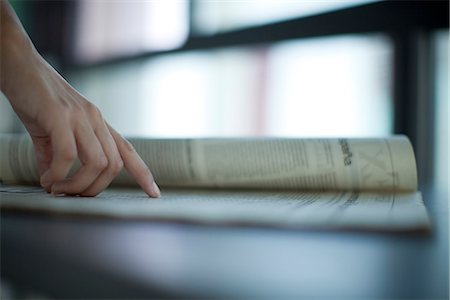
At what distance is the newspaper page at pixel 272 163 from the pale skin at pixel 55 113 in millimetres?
156

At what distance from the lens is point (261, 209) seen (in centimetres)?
38

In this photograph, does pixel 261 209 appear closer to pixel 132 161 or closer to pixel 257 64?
pixel 132 161

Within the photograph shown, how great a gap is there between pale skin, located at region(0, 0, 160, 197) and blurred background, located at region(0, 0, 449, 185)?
2.51 ft

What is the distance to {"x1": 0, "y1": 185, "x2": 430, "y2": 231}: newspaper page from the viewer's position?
32 cm

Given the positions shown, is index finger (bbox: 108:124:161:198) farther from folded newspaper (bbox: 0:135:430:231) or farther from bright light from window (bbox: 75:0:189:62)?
bright light from window (bbox: 75:0:189:62)

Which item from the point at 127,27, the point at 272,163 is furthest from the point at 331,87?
the point at 127,27

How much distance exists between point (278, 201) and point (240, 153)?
5.6 inches

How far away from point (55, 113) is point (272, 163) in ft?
0.91

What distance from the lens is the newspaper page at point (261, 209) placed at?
1.05 ft

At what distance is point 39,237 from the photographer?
0.84 feet

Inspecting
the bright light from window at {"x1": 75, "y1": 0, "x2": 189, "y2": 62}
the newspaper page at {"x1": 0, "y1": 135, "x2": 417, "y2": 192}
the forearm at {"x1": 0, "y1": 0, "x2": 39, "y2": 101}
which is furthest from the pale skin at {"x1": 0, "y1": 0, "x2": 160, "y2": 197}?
the bright light from window at {"x1": 75, "y1": 0, "x2": 189, "y2": 62}

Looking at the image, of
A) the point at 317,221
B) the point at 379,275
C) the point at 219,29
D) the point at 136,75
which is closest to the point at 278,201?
the point at 317,221

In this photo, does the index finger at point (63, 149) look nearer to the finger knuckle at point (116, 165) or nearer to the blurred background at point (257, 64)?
the finger knuckle at point (116, 165)

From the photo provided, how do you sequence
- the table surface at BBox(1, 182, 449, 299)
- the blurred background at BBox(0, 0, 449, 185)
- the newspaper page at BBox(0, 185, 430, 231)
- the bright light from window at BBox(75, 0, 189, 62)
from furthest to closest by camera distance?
the bright light from window at BBox(75, 0, 189, 62), the blurred background at BBox(0, 0, 449, 185), the newspaper page at BBox(0, 185, 430, 231), the table surface at BBox(1, 182, 449, 299)
